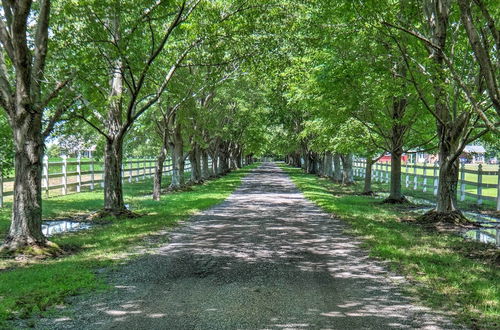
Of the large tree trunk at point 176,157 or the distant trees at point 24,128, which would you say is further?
the large tree trunk at point 176,157

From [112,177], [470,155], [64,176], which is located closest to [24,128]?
[112,177]

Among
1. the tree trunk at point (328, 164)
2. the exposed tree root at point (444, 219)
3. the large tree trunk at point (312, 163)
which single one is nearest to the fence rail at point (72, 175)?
the exposed tree root at point (444, 219)

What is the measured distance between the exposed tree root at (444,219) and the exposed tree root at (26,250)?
8.72 meters

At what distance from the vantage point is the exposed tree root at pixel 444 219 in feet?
36.7

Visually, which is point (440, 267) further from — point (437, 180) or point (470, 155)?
point (470, 155)

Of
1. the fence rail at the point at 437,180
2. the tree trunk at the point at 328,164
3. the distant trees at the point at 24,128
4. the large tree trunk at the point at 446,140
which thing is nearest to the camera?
the distant trees at the point at 24,128

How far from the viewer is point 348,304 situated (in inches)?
187

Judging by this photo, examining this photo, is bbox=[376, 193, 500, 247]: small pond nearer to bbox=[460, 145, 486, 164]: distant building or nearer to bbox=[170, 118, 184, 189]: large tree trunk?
bbox=[460, 145, 486, 164]: distant building

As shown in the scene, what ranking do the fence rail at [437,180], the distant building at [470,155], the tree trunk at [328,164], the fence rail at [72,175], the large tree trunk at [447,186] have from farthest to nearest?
the tree trunk at [328,164] → the distant building at [470,155] → the fence rail at [72,175] → the fence rail at [437,180] → the large tree trunk at [447,186]

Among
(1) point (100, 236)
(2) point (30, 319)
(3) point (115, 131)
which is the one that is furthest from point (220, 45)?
(2) point (30, 319)

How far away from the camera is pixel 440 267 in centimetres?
636

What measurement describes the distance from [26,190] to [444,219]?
9.76 m

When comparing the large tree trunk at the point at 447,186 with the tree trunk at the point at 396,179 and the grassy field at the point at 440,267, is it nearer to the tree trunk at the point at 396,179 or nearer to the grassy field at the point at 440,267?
the grassy field at the point at 440,267

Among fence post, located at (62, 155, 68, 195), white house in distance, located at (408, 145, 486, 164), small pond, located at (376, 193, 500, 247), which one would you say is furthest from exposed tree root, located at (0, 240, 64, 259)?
white house in distance, located at (408, 145, 486, 164)
